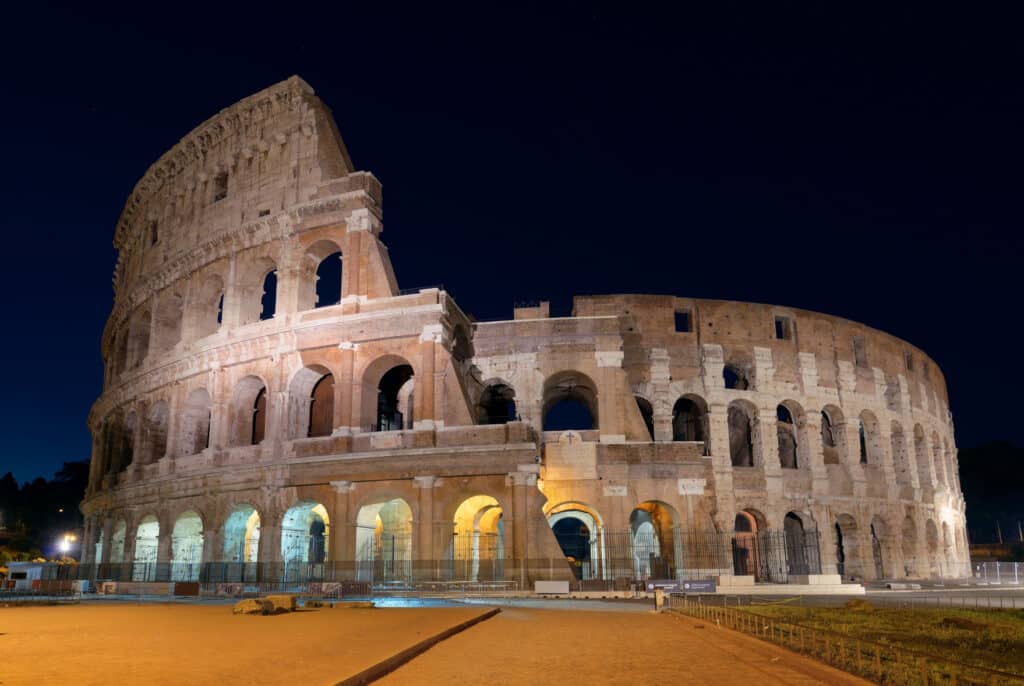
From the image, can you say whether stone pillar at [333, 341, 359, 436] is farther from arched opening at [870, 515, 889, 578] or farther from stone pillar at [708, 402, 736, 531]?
arched opening at [870, 515, 889, 578]

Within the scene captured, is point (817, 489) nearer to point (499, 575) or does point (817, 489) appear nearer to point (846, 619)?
point (499, 575)

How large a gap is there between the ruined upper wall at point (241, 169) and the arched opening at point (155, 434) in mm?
6162

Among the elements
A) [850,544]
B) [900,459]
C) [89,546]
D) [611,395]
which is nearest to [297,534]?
[611,395]

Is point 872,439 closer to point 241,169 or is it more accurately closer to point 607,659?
point 241,169

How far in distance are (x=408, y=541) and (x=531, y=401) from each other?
20.8 ft

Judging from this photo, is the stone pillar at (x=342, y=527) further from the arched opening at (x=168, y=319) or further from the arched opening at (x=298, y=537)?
the arched opening at (x=168, y=319)

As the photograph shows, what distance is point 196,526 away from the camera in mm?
29922

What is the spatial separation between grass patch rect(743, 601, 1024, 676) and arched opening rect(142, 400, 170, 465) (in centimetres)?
2414

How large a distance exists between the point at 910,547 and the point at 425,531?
900 inches

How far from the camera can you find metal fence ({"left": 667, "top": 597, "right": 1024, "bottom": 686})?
7.46 m

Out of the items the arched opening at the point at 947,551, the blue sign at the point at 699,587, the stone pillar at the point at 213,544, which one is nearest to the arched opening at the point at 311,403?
the stone pillar at the point at 213,544

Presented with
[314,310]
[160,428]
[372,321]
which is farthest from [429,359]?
[160,428]

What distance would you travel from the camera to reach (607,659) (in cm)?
939

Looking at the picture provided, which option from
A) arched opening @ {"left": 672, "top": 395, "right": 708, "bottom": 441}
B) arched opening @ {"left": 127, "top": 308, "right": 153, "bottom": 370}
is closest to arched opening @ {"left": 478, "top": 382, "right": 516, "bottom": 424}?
arched opening @ {"left": 672, "top": 395, "right": 708, "bottom": 441}
